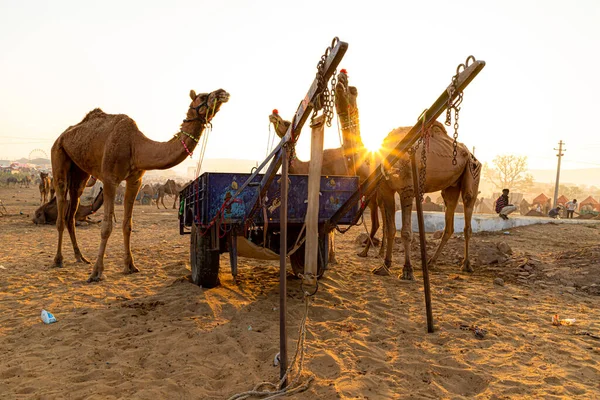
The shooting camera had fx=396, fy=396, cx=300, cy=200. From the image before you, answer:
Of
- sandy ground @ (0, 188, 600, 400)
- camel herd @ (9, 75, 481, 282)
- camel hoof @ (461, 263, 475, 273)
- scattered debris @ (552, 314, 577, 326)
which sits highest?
camel herd @ (9, 75, 481, 282)

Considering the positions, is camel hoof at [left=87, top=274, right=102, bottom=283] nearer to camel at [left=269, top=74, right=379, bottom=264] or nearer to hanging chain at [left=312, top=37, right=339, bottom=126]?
camel at [left=269, top=74, right=379, bottom=264]

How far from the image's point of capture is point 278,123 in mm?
7578

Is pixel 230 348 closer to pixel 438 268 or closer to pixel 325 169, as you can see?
pixel 325 169

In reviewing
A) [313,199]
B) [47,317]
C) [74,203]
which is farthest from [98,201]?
[313,199]

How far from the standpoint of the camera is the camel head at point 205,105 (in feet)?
19.3


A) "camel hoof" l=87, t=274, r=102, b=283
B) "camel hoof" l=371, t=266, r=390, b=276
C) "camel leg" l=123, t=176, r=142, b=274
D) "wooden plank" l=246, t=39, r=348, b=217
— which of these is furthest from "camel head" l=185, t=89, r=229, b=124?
"camel hoof" l=371, t=266, r=390, b=276

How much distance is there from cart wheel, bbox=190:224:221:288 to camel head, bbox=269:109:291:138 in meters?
2.71

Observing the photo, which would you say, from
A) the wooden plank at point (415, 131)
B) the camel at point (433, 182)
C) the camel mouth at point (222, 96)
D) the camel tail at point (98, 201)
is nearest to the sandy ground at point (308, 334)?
the camel at point (433, 182)

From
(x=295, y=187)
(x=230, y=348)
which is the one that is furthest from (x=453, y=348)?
Result: (x=295, y=187)

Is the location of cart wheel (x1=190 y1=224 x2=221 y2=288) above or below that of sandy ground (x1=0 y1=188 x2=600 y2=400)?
above

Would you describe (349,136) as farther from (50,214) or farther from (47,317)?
(50,214)

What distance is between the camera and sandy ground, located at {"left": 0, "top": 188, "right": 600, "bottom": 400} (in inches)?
127

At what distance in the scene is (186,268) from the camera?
767 cm

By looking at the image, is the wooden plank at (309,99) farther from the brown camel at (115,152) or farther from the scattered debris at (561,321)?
the scattered debris at (561,321)
